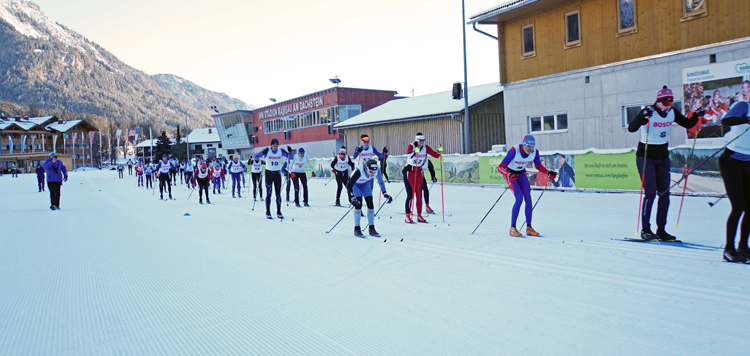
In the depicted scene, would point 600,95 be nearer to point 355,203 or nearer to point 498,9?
point 498,9

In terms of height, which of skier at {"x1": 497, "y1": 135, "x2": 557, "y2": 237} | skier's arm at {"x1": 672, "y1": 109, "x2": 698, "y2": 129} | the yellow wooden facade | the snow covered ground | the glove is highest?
the yellow wooden facade

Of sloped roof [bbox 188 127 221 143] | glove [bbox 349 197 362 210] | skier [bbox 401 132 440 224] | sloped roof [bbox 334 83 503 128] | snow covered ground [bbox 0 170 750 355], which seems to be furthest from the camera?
sloped roof [bbox 188 127 221 143]

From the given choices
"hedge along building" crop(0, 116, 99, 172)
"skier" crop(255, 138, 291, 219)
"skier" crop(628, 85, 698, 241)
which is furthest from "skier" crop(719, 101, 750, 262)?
"hedge along building" crop(0, 116, 99, 172)

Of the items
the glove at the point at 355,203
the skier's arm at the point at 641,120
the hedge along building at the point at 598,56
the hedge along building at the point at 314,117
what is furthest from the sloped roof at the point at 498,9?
the hedge along building at the point at 314,117

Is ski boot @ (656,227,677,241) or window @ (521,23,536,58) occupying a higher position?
window @ (521,23,536,58)

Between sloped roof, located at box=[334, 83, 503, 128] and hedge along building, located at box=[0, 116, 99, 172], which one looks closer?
sloped roof, located at box=[334, 83, 503, 128]

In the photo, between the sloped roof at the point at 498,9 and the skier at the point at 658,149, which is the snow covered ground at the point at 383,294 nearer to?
the skier at the point at 658,149

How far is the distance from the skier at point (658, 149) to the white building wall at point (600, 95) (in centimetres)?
1075

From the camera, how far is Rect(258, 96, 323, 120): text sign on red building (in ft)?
161

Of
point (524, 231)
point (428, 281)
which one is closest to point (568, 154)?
point (524, 231)

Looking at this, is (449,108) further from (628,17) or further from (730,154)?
(730,154)

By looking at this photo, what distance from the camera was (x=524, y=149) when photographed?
7.81 metres

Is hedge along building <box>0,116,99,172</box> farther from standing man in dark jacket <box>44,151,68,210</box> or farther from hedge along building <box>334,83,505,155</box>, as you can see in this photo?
standing man in dark jacket <box>44,151,68,210</box>

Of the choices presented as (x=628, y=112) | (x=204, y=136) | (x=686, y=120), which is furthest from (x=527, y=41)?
(x=204, y=136)
